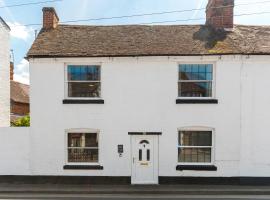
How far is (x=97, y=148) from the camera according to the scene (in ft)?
39.0

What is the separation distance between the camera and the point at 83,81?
12.0 m

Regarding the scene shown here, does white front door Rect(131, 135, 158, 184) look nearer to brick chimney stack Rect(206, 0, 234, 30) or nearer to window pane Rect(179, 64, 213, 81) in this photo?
window pane Rect(179, 64, 213, 81)

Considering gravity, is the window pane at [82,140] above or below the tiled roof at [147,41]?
below

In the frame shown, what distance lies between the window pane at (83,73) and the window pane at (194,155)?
16.9 feet

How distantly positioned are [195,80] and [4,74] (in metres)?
11.5

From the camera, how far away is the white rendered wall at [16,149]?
11.8m

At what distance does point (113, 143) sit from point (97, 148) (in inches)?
30.8

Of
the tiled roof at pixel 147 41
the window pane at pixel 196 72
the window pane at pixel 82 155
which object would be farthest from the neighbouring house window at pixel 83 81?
the window pane at pixel 196 72

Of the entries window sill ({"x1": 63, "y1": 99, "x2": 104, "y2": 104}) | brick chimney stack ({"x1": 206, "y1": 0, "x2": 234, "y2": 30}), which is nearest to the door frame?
window sill ({"x1": 63, "y1": 99, "x2": 104, "y2": 104})

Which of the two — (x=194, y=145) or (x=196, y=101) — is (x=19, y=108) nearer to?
(x=194, y=145)

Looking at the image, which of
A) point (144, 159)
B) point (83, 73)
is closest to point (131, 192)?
point (144, 159)

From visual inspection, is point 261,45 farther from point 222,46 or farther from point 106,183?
point 106,183

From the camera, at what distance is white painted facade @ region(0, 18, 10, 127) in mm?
15633

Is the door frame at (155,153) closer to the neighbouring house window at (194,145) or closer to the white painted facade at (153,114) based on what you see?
the white painted facade at (153,114)
